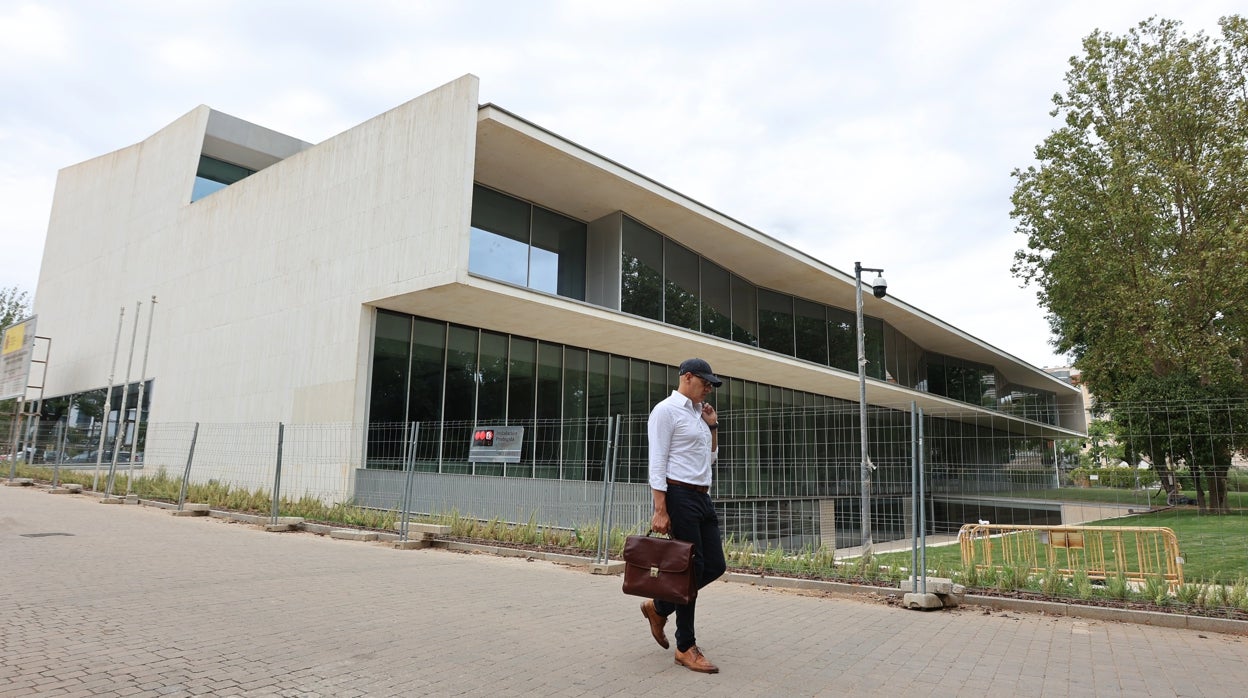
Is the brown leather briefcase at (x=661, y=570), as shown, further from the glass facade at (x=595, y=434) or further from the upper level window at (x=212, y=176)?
the upper level window at (x=212, y=176)

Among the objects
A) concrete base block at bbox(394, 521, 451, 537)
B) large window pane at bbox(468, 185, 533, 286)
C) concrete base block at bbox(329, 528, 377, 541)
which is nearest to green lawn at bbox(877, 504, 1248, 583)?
concrete base block at bbox(394, 521, 451, 537)

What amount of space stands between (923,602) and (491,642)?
13.6 ft

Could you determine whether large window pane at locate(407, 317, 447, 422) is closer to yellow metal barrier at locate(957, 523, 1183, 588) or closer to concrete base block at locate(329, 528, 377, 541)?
concrete base block at locate(329, 528, 377, 541)

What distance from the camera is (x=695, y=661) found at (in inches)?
175

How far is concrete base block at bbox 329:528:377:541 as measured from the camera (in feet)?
38.6

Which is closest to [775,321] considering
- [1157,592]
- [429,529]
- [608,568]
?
[429,529]

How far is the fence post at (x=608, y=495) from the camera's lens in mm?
9422

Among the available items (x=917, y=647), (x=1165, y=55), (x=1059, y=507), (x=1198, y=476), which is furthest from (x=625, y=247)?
(x=1165, y=55)

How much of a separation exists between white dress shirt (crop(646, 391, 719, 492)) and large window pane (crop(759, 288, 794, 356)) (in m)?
20.7

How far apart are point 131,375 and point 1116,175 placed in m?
30.8

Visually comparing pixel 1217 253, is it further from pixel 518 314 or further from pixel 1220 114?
pixel 518 314

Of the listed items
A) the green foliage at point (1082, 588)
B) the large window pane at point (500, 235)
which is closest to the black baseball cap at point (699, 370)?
the green foliage at point (1082, 588)

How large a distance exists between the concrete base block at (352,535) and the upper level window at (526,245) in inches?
245

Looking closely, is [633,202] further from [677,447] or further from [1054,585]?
[677,447]
